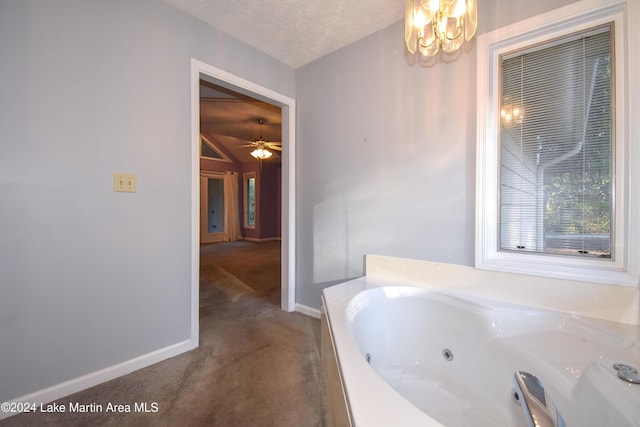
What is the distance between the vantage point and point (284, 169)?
8.34ft

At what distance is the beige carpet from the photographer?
→ 1235 mm

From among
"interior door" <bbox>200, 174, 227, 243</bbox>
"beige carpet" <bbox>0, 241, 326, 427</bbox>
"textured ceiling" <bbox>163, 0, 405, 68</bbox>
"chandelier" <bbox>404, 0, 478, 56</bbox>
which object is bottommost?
"beige carpet" <bbox>0, 241, 326, 427</bbox>

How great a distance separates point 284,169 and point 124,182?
51.5 inches

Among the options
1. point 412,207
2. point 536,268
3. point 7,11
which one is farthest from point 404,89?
point 7,11

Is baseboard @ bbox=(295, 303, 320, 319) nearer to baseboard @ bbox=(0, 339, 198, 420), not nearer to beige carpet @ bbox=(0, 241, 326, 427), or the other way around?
beige carpet @ bbox=(0, 241, 326, 427)

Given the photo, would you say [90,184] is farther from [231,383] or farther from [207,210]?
[207,210]

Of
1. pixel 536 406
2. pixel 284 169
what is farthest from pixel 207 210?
pixel 536 406

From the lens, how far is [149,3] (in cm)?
167

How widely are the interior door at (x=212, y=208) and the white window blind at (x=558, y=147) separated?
7.14 meters

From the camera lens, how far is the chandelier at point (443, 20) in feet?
Answer: 4.03

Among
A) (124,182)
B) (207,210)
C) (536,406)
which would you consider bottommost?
(536,406)

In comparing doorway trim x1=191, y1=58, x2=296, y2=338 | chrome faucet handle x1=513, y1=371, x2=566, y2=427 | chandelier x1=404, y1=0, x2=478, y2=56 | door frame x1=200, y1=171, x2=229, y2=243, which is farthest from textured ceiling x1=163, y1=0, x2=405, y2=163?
door frame x1=200, y1=171, x2=229, y2=243

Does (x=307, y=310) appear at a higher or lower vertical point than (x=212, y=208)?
lower

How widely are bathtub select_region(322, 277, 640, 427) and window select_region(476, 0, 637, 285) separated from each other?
1.01 ft
